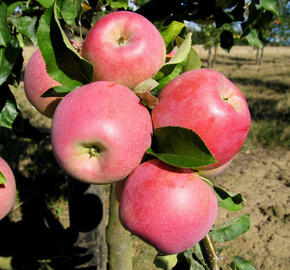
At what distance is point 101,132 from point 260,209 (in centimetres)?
307

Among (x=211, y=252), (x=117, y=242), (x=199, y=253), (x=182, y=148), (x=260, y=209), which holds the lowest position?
(x=260, y=209)

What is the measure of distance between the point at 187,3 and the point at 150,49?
2.60 feet

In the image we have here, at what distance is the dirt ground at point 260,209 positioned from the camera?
265 cm

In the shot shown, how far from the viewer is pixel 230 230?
41.1 inches

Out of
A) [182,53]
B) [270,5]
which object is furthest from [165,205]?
[270,5]

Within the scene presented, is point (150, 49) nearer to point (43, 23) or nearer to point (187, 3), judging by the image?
point (43, 23)

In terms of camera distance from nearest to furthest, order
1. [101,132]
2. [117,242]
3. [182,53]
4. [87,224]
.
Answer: [101,132] → [182,53] → [117,242] → [87,224]

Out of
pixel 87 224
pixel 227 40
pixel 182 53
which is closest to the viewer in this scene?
pixel 182 53

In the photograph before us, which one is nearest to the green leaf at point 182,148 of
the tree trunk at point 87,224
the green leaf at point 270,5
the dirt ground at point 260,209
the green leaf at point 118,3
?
the green leaf at point 118,3

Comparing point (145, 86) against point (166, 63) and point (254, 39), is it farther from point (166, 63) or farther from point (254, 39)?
point (254, 39)

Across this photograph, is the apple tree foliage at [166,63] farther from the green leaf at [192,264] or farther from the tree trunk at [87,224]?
the tree trunk at [87,224]

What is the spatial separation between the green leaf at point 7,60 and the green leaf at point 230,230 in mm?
817

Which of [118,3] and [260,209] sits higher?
[118,3]

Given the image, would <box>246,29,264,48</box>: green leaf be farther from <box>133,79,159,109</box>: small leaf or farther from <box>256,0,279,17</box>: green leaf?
<box>133,79,159,109</box>: small leaf
